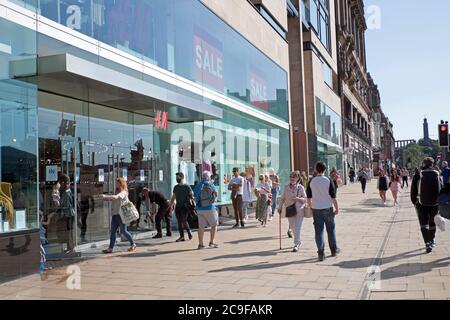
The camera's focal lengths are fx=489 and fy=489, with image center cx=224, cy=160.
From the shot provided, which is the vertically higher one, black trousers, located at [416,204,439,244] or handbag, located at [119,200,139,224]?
handbag, located at [119,200,139,224]

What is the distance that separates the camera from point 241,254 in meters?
9.30

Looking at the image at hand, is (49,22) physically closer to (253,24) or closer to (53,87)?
(53,87)

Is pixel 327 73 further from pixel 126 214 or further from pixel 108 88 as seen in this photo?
pixel 126 214

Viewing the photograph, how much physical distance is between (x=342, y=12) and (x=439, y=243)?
5013cm

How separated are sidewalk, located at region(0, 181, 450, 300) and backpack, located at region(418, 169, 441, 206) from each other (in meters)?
0.94

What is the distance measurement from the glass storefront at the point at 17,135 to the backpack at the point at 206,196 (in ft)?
10.9

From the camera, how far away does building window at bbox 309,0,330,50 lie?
36.3 metres

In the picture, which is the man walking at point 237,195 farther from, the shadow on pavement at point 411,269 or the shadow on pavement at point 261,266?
the shadow on pavement at point 411,269

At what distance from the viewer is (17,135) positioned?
8.10 metres

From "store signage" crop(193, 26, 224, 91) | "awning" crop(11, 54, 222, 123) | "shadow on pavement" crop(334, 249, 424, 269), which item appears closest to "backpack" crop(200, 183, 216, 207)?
"awning" crop(11, 54, 222, 123)

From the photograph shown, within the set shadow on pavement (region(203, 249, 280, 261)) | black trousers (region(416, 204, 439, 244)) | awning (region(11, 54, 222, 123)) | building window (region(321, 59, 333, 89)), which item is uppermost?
building window (region(321, 59, 333, 89))

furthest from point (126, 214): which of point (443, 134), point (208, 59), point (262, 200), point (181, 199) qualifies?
point (443, 134)

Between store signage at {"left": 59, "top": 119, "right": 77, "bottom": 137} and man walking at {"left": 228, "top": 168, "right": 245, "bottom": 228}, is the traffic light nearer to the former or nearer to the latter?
man walking at {"left": 228, "top": 168, "right": 245, "bottom": 228}
